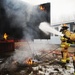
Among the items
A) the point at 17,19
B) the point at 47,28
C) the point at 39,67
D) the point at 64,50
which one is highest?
the point at 17,19

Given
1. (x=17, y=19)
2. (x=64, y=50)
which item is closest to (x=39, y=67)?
(x=64, y=50)

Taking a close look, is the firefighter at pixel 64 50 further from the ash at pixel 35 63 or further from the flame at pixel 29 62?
the flame at pixel 29 62

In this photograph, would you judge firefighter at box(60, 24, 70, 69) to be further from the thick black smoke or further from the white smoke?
the thick black smoke

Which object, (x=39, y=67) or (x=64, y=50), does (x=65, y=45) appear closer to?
(x=64, y=50)

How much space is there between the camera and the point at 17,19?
67.5 inches

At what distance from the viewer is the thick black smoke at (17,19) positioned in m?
1.69

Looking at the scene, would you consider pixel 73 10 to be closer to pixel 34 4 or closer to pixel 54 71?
pixel 34 4

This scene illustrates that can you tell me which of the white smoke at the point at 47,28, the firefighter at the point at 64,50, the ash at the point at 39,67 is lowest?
the ash at the point at 39,67

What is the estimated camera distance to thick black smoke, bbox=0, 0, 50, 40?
169 cm

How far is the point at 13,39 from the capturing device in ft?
5.61

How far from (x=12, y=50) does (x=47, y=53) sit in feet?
1.20

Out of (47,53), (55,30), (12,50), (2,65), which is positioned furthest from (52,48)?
(2,65)

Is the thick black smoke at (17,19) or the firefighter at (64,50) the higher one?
the thick black smoke at (17,19)

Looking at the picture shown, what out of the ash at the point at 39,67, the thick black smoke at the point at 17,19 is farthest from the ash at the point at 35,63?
the thick black smoke at the point at 17,19
